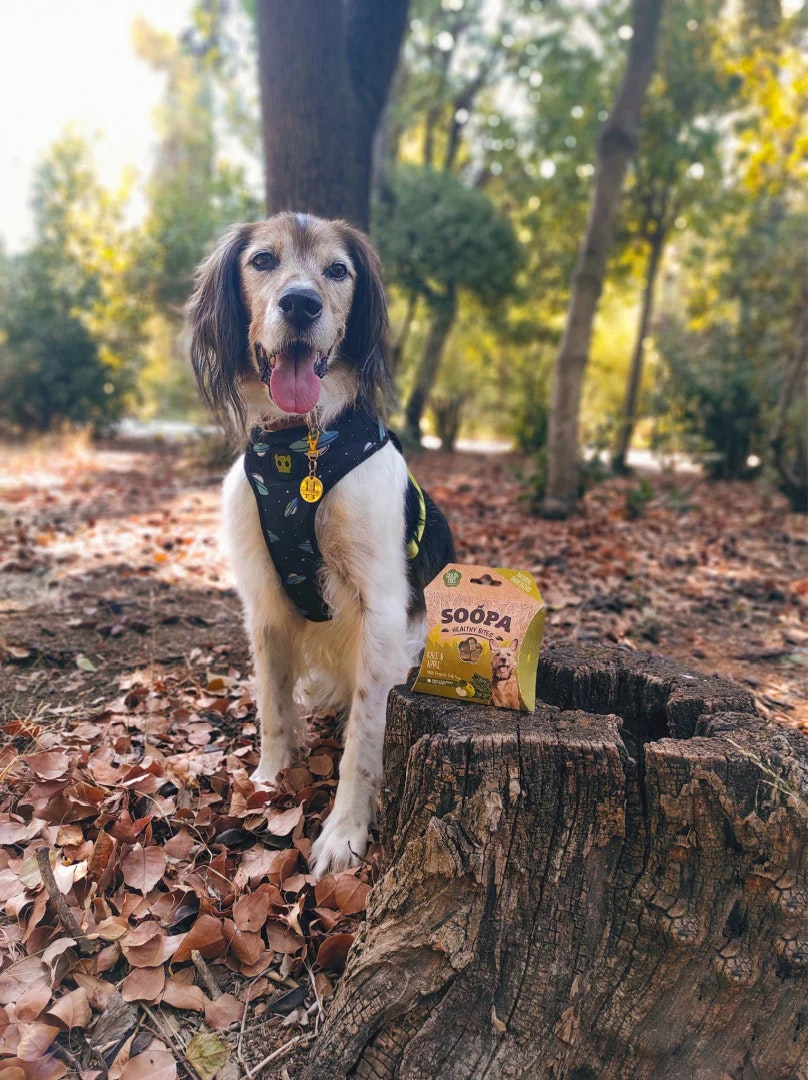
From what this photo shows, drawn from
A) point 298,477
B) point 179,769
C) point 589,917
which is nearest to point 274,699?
point 179,769

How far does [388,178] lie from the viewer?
13.1m

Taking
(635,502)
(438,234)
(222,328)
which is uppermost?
(438,234)

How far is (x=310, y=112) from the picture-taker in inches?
177

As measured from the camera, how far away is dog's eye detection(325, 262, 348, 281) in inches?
103

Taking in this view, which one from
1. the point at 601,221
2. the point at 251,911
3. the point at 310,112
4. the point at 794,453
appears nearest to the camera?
the point at 251,911

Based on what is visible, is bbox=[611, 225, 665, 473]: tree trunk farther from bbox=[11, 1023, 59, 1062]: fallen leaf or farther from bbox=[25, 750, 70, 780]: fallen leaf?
bbox=[11, 1023, 59, 1062]: fallen leaf

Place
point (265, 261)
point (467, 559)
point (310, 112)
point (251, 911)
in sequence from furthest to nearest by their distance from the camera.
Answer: point (467, 559) → point (310, 112) → point (265, 261) → point (251, 911)

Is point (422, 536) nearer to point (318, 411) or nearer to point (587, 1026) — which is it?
point (318, 411)

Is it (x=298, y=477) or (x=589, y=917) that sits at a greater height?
(x=298, y=477)

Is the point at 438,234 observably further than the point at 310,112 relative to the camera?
Yes

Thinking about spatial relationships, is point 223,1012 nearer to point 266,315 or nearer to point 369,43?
point 266,315

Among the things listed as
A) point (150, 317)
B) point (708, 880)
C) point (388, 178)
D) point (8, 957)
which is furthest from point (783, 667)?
point (150, 317)

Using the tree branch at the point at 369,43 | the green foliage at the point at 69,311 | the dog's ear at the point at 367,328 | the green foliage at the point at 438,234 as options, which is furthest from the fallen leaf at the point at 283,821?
the green foliage at the point at 69,311

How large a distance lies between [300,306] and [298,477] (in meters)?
0.54
